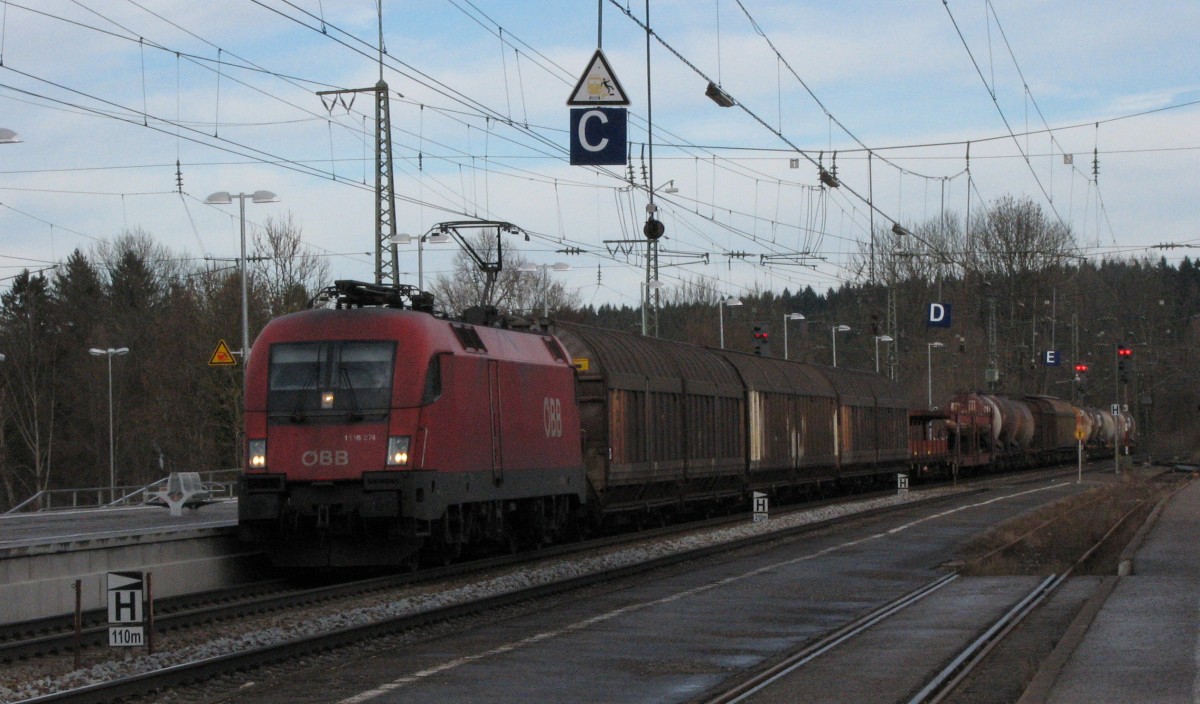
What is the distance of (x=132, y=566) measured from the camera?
16.3m

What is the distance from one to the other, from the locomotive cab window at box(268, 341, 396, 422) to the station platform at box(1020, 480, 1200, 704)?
850cm

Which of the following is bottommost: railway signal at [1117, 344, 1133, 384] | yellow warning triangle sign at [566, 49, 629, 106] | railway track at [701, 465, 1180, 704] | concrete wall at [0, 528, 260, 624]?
railway track at [701, 465, 1180, 704]

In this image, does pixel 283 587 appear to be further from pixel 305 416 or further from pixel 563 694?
pixel 563 694

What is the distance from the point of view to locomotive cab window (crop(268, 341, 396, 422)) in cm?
1758

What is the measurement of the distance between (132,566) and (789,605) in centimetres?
743

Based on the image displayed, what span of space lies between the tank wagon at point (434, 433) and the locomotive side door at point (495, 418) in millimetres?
28

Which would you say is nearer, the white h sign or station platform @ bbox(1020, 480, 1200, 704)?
station platform @ bbox(1020, 480, 1200, 704)

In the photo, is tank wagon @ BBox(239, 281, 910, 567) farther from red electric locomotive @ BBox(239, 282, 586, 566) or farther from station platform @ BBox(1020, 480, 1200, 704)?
station platform @ BBox(1020, 480, 1200, 704)

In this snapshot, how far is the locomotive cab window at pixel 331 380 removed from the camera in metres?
17.6

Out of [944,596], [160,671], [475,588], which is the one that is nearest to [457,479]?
[475,588]

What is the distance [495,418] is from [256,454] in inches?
136

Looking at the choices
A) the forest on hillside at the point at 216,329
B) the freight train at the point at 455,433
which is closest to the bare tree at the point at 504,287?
the forest on hillside at the point at 216,329

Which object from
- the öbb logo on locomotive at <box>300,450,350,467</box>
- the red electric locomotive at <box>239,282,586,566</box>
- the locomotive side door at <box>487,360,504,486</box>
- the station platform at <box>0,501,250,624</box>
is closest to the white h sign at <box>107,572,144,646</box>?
the station platform at <box>0,501,250,624</box>

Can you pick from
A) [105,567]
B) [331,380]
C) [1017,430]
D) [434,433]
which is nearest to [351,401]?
[331,380]
